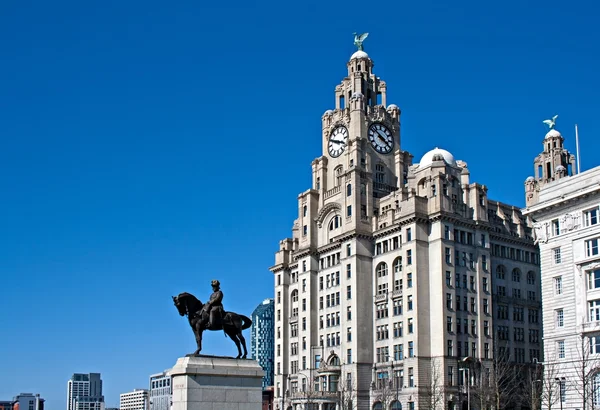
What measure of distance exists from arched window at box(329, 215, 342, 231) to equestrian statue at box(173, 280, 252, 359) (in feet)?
284

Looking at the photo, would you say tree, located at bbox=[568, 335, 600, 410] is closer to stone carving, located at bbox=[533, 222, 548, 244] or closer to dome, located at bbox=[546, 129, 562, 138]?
stone carving, located at bbox=[533, 222, 548, 244]

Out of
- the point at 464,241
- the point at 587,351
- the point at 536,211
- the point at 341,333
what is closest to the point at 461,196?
the point at 464,241

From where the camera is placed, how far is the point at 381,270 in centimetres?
13325

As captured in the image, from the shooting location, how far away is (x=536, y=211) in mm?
95500

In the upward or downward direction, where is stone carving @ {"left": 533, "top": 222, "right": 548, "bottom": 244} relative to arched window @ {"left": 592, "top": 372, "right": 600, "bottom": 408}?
upward

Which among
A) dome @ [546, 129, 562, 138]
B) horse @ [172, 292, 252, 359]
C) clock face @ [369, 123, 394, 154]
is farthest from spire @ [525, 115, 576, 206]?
horse @ [172, 292, 252, 359]

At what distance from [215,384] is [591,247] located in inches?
1993

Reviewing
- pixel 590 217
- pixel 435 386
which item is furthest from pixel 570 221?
pixel 435 386

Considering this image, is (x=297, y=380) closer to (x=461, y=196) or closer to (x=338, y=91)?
(x=461, y=196)

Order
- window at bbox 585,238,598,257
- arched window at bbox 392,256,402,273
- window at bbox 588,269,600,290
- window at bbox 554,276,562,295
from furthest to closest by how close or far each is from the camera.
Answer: arched window at bbox 392,256,402,273, window at bbox 554,276,562,295, window at bbox 585,238,598,257, window at bbox 588,269,600,290

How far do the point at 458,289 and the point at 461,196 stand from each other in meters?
14.9

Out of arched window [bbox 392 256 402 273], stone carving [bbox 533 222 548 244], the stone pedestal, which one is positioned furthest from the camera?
arched window [bbox 392 256 402 273]

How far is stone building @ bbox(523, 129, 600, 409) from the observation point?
→ 87312 mm

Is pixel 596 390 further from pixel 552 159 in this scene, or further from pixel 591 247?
pixel 552 159
